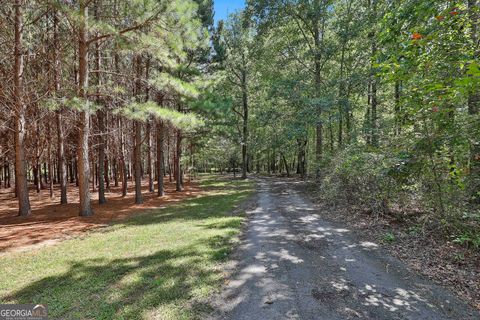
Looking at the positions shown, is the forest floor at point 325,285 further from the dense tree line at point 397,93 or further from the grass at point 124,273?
the dense tree line at point 397,93

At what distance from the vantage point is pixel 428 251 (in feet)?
16.4

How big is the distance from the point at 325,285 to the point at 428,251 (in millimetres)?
2790

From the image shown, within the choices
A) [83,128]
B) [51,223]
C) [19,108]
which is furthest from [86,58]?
[51,223]

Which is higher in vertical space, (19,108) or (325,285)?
(19,108)

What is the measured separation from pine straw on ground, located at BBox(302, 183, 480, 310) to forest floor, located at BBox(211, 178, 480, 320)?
232 mm

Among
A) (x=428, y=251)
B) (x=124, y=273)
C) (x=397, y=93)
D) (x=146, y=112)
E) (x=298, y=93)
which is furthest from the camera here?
(x=298, y=93)

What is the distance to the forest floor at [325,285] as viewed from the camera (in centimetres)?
322

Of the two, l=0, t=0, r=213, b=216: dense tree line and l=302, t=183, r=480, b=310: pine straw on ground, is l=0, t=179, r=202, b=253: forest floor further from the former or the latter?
l=302, t=183, r=480, b=310: pine straw on ground

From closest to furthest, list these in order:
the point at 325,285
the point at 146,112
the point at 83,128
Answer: the point at 325,285 < the point at 146,112 < the point at 83,128

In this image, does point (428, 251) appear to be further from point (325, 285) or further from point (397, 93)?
point (397, 93)

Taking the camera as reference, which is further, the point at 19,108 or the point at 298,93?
the point at 298,93

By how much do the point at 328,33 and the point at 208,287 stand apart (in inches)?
756

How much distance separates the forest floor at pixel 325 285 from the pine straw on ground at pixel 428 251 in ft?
0.76

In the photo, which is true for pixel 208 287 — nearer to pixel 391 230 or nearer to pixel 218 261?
→ pixel 218 261
